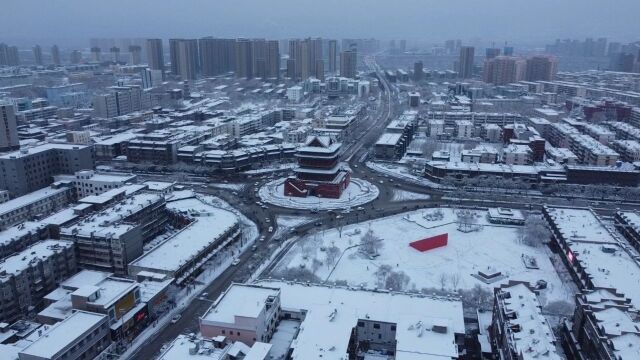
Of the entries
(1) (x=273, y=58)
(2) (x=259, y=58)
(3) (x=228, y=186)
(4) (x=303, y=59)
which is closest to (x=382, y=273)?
(3) (x=228, y=186)

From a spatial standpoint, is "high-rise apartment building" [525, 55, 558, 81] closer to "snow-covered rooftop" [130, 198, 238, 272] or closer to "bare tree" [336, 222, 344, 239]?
"bare tree" [336, 222, 344, 239]

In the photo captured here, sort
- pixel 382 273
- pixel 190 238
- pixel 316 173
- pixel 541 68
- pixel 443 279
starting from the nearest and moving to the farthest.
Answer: pixel 443 279 → pixel 382 273 → pixel 190 238 → pixel 316 173 → pixel 541 68

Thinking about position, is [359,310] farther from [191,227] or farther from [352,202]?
[352,202]

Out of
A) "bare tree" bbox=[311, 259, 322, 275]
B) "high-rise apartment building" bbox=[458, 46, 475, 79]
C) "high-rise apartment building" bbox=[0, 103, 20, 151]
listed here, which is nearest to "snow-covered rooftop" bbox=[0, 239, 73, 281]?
"bare tree" bbox=[311, 259, 322, 275]

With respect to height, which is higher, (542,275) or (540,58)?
(540,58)

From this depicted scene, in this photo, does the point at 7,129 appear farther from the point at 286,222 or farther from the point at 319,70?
the point at 319,70

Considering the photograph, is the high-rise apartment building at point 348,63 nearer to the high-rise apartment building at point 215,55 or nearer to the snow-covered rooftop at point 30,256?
the high-rise apartment building at point 215,55

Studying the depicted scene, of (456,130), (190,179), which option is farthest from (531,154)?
(190,179)
